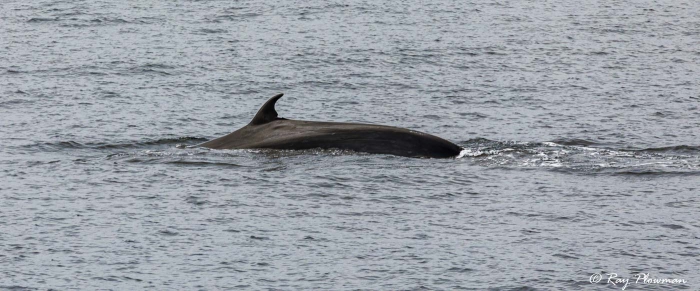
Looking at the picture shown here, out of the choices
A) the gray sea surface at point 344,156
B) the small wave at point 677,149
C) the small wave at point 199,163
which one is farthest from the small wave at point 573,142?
the small wave at point 199,163

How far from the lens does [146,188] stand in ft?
47.5


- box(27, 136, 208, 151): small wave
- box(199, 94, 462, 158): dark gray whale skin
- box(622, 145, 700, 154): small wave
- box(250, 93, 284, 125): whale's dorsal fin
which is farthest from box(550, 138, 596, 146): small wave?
box(27, 136, 208, 151): small wave

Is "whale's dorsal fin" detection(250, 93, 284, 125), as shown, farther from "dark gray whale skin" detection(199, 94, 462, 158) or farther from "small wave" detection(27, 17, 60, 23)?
"small wave" detection(27, 17, 60, 23)

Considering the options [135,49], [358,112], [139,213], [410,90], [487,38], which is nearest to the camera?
[139,213]

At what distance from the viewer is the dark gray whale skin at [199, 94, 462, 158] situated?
52.4 feet

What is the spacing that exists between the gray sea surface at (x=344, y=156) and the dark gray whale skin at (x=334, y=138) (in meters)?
0.20

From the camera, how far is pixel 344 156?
15891 millimetres

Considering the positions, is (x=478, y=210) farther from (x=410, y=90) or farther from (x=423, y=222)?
(x=410, y=90)

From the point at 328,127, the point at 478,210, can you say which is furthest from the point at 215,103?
the point at 478,210

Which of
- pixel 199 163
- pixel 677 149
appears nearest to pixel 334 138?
pixel 199 163

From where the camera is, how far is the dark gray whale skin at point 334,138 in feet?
52.4

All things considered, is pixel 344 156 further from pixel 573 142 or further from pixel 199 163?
pixel 573 142

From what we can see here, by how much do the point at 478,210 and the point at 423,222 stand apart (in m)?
0.85

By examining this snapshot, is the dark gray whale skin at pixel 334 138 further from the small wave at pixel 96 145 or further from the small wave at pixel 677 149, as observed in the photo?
the small wave at pixel 677 149
